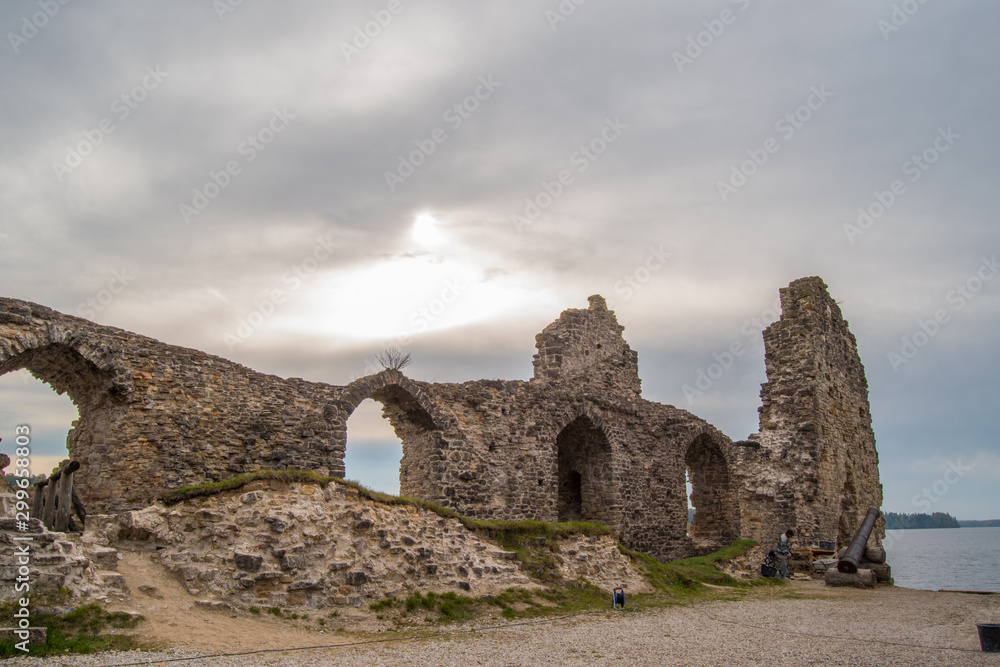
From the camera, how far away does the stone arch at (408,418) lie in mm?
14789

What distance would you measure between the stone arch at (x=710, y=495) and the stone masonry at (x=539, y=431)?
0.05 meters

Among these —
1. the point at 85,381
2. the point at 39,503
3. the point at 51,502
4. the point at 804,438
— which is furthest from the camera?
the point at 804,438

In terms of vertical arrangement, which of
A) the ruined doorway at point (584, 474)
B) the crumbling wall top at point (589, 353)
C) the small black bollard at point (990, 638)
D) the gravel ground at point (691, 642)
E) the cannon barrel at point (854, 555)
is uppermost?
the crumbling wall top at point (589, 353)

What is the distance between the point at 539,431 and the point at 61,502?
10.3 metres

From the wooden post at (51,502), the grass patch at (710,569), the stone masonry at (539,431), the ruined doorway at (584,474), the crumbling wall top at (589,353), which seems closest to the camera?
the wooden post at (51,502)

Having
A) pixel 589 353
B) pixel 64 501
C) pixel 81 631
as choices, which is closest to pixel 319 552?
pixel 81 631

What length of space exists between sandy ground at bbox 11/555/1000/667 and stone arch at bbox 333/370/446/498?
6.19 metres

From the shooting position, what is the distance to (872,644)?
26.3 ft

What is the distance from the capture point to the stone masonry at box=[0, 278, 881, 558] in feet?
40.7

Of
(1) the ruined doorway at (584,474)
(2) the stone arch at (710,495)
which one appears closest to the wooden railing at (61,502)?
(1) the ruined doorway at (584,474)

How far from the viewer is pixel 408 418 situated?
1598 centimetres

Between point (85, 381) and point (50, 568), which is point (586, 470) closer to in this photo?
point (85, 381)

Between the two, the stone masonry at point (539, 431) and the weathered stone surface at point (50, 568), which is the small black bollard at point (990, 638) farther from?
the weathered stone surface at point (50, 568)

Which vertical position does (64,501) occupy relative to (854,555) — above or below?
above
